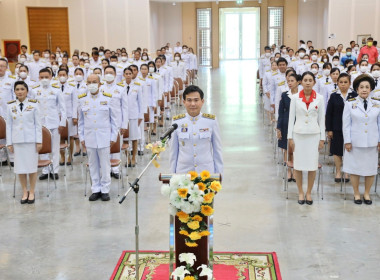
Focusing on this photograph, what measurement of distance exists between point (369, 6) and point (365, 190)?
53.9 ft

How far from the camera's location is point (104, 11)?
2238 cm

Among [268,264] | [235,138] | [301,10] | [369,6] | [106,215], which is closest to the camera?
[268,264]

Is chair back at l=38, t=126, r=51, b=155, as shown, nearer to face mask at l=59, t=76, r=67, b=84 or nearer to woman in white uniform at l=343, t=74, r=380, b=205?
face mask at l=59, t=76, r=67, b=84

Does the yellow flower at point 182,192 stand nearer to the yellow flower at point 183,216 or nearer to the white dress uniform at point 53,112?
the yellow flower at point 183,216

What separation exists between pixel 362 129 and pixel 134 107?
373 cm

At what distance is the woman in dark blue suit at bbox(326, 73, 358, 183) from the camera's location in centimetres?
742

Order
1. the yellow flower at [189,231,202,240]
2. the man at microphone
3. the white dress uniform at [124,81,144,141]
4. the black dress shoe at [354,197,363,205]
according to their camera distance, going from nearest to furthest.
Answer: the yellow flower at [189,231,202,240]
the man at microphone
the black dress shoe at [354,197,363,205]
the white dress uniform at [124,81,144,141]

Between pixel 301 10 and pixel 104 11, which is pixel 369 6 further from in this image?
pixel 104 11

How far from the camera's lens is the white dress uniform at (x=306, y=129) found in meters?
6.35

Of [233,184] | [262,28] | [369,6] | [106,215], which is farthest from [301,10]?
[106,215]

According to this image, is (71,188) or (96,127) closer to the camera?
(96,127)

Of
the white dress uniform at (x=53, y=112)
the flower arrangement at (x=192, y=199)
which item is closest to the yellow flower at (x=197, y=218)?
the flower arrangement at (x=192, y=199)

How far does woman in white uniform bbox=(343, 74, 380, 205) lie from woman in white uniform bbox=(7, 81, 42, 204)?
3.94 meters

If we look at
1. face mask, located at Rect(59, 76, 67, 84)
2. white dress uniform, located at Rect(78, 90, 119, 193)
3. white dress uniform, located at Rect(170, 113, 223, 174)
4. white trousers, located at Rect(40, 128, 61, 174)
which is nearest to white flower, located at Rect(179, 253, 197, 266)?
white dress uniform, located at Rect(170, 113, 223, 174)
